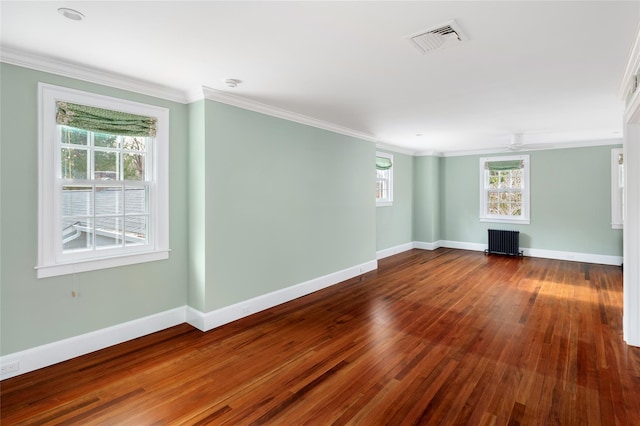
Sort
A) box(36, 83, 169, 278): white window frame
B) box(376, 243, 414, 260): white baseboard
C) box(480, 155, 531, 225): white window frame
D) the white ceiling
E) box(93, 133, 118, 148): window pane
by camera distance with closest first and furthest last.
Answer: the white ceiling
box(36, 83, 169, 278): white window frame
box(93, 133, 118, 148): window pane
box(376, 243, 414, 260): white baseboard
box(480, 155, 531, 225): white window frame

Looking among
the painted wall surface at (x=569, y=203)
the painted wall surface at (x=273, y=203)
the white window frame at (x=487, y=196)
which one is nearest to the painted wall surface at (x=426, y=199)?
the painted wall surface at (x=569, y=203)

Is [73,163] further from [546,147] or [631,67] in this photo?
[546,147]

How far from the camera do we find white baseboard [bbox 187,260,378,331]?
3534 mm

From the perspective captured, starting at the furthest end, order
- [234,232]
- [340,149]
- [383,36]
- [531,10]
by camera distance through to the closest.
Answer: [340,149] < [234,232] < [383,36] < [531,10]

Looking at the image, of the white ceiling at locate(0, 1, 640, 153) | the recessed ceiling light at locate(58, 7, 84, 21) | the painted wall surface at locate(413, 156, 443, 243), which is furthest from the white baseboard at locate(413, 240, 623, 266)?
the recessed ceiling light at locate(58, 7, 84, 21)

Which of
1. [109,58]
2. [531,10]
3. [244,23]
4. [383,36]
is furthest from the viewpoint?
[109,58]

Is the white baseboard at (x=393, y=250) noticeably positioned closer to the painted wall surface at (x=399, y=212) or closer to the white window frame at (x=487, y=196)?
the painted wall surface at (x=399, y=212)

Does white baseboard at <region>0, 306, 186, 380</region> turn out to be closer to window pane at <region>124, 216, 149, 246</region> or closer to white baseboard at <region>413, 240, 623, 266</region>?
window pane at <region>124, 216, 149, 246</region>

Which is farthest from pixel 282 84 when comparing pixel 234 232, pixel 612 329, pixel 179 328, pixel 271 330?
pixel 612 329

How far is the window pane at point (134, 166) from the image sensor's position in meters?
3.25

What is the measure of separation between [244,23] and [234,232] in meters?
2.22

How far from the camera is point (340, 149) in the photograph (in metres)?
5.25

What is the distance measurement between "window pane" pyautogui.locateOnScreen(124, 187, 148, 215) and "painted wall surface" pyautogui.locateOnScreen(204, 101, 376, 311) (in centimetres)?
62

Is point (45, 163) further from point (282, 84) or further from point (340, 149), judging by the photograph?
point (340, 149)
